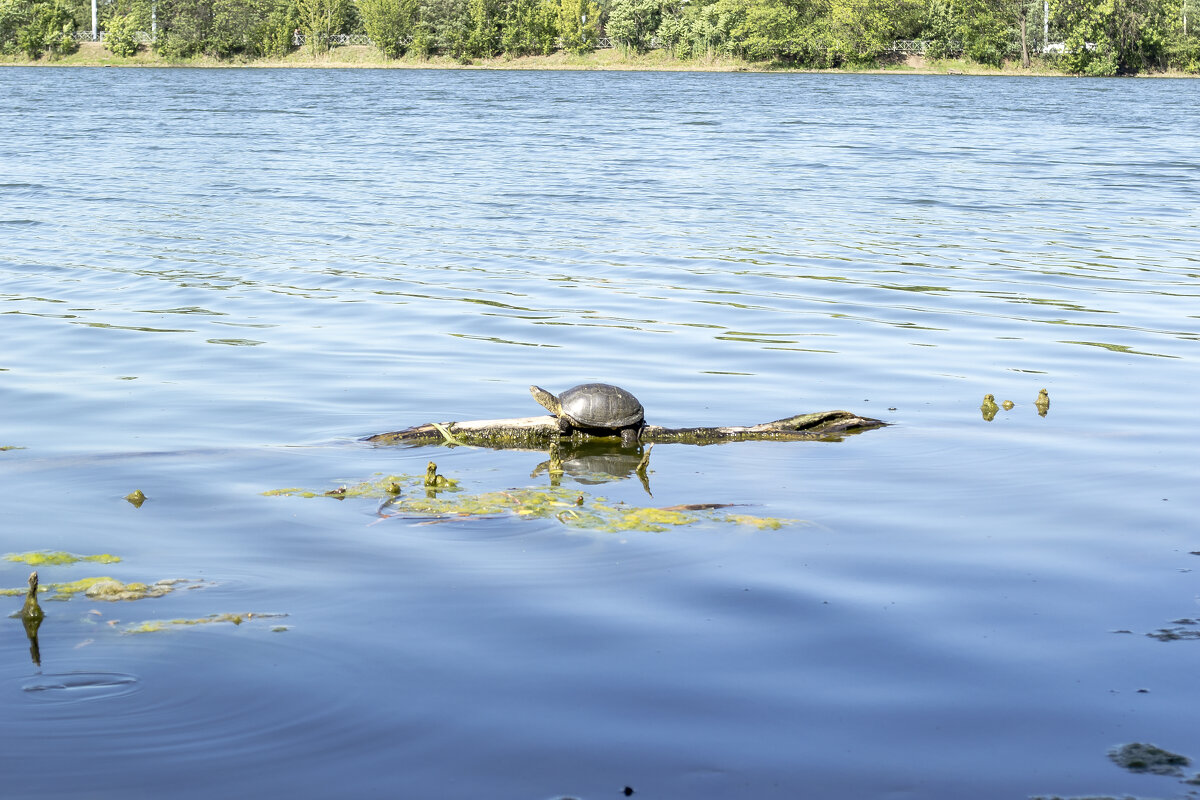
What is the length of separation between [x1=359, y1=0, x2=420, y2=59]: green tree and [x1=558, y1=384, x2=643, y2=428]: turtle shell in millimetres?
105559

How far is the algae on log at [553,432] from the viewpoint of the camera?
23.3 feet

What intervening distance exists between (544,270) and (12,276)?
5.70 metres

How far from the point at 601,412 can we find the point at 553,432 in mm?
338

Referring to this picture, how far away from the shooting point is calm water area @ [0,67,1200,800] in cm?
385

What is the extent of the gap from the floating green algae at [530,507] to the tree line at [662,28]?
89675mm

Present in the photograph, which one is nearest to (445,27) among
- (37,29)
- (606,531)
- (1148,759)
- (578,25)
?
(578,25)

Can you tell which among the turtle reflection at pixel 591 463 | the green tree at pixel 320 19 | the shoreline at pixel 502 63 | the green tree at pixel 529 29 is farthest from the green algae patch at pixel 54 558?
the green tree at pixel 320 19

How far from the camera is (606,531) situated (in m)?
5.73

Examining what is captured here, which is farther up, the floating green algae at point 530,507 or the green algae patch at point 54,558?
the floating green algae at point 530,507

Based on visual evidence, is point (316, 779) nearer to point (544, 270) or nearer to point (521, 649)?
point (521, 649)

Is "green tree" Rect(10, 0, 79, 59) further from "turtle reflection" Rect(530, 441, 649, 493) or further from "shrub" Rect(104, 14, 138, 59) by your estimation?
"turtle reflection" Rect(530, 441, 649, 493)

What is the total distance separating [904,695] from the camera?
4.14 m

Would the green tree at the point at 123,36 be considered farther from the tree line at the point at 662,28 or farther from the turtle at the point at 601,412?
the turtle at the point at 601,412

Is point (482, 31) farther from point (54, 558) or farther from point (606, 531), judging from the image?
point (54, 558)
